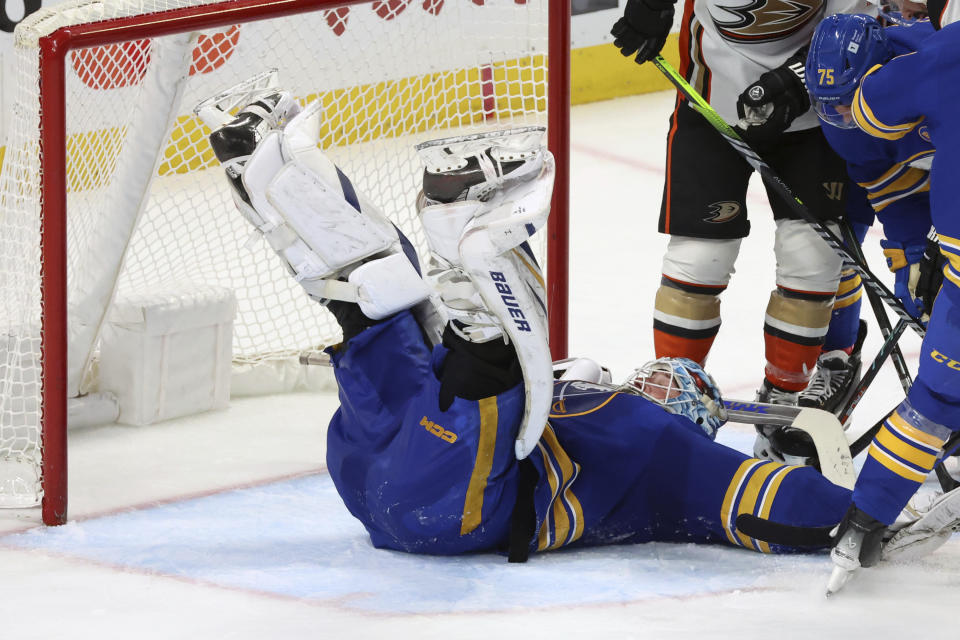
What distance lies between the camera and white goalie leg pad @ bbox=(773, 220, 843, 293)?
103 inches

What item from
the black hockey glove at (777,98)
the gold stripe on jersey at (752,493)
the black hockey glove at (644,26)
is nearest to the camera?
the gold stripe on jersey at (752,493)

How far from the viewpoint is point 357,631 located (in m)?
1.87

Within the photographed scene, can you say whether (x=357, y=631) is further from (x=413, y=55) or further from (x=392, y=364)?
(x=413, y=55)

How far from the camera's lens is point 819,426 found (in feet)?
7.82

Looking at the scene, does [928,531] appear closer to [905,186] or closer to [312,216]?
[905,186]

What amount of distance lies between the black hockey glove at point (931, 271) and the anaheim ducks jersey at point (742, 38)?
432 millimetres

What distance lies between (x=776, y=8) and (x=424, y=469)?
1.08 meters

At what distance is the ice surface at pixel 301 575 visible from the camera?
74.0 inches

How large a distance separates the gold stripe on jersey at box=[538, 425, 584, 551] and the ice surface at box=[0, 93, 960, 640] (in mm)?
36

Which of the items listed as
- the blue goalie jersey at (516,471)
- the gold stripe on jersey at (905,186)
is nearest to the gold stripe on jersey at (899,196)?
the gold stripe on jersey at (905,186)

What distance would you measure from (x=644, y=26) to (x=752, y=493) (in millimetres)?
930

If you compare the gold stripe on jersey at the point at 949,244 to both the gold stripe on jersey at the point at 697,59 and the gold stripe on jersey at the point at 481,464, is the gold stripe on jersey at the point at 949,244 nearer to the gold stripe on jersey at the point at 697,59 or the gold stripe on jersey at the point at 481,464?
the gold stripe on jersey at the point at 481,464

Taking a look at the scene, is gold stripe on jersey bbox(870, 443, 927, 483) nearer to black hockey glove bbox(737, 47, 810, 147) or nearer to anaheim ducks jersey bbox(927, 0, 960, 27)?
anaheim ducks jersey bbox(927, 0, 960, 27)

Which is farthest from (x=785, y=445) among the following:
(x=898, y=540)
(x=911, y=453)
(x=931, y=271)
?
(x=911, y=453)
